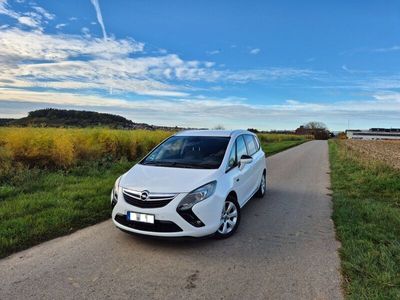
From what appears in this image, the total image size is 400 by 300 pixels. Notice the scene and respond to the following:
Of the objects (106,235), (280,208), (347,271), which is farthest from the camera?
(280,208)

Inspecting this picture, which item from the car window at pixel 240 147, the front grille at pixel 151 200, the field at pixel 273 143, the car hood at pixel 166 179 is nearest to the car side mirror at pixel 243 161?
the car window at pixel 240 147

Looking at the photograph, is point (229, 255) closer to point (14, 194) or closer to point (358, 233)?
point (358, 233)

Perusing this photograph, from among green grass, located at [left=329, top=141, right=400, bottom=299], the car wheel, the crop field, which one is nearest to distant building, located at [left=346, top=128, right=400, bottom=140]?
the crop field

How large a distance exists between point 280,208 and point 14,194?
5794mm

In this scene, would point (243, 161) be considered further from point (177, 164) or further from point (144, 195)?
point (144, 195)

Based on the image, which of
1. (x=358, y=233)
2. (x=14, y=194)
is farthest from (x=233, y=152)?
(x=14, y=194)

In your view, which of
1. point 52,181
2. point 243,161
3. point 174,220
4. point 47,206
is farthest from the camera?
point 52,181

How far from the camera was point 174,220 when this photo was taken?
4453 mm

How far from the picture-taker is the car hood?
462 cm

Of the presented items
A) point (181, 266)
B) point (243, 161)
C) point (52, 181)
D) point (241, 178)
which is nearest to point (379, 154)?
point (241, 178)

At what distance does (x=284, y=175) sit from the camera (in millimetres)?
12523

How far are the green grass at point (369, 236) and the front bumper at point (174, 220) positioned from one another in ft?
5.83

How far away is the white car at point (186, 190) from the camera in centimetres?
450

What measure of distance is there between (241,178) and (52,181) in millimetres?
5307
